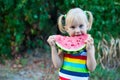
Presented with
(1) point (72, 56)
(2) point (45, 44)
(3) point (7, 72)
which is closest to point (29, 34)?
(2) point (45, 44)

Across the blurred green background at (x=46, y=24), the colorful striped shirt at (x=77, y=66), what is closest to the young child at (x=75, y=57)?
the colorful striped shirt at (x=77, y=66)

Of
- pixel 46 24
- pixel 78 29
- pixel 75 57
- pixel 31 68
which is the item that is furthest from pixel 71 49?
pixel 46 24

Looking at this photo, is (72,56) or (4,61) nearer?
(72,56)

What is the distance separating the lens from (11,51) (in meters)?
7.02

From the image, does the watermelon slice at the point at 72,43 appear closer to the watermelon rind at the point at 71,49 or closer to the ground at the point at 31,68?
the watermelon rind at the point at 71,49

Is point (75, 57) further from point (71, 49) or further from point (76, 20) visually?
point (76, 20)

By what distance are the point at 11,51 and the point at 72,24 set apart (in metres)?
3.32

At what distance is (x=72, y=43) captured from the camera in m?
3.99

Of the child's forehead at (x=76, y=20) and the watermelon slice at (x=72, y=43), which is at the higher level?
the child's forehead at (x=76, y=20)

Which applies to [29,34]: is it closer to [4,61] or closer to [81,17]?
[4,61]

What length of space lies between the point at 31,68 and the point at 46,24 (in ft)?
2.62

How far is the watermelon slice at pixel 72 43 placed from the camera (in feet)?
12.6

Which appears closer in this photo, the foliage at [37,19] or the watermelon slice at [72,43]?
the watermelon slice at [72,43]

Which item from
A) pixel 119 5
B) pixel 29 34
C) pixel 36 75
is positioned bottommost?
pixel 36 75
